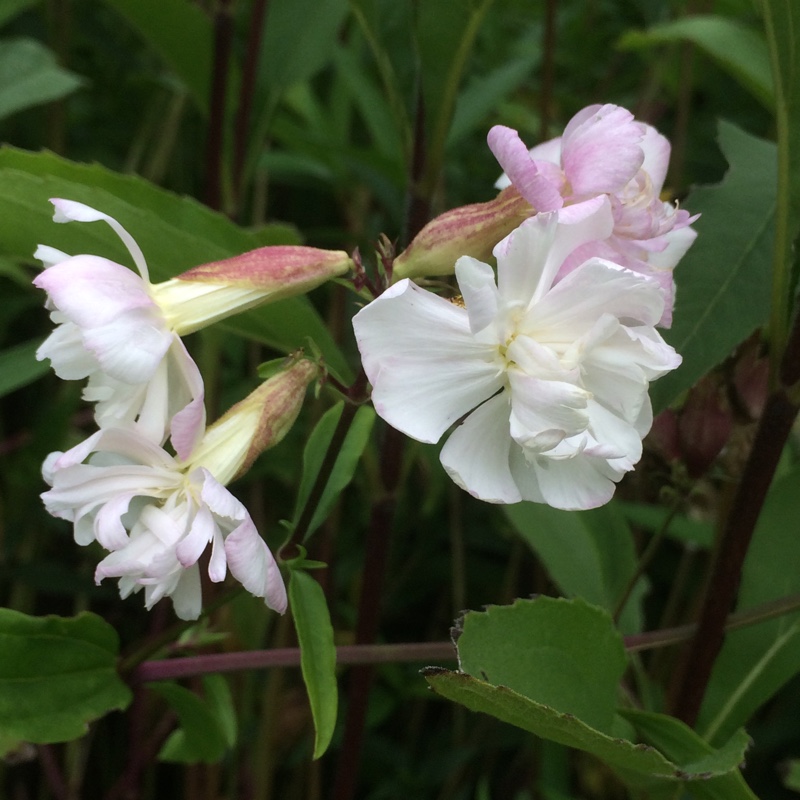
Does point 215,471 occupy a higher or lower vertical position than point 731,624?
higher

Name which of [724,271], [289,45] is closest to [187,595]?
[724,271]

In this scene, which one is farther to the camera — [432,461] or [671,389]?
[432,461]

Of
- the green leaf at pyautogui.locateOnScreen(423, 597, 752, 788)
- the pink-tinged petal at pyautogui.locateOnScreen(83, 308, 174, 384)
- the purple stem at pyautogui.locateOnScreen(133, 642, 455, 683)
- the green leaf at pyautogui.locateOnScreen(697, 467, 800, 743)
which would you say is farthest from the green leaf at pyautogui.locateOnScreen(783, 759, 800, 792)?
the pink-tinged petal at pyautogui.locateOnScreen(83, 308, 174, 384)

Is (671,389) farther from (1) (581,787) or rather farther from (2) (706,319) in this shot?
(1) (581,787)

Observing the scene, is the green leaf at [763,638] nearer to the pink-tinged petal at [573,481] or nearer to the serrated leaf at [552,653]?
the serrated leaf at [552,653]

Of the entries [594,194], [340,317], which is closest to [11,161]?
[594,194]

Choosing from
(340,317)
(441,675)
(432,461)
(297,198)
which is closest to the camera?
(441,675)
